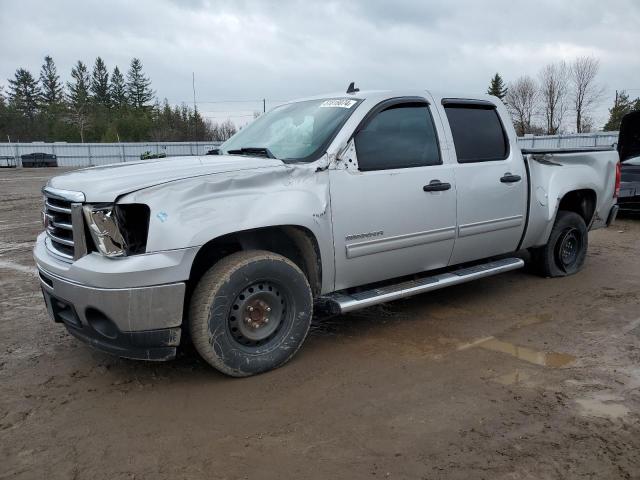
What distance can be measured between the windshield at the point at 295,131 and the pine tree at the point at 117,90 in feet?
272

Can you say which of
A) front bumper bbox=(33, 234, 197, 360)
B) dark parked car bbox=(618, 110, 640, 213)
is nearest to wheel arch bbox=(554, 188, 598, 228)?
dark parked car bbox=(618, 110, 640, 213)

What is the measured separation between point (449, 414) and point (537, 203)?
290cm

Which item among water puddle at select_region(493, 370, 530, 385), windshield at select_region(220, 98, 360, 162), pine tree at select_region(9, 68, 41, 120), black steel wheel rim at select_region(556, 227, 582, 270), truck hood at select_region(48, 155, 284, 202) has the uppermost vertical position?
pine tree at select_region(9, 68, 41, 120)

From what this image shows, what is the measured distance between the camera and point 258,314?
3.50 metres

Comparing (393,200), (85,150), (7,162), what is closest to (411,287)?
(393,200)

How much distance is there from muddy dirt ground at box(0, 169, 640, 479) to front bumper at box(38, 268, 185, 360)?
0.35m

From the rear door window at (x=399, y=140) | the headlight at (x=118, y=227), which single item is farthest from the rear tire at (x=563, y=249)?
the headlight at (x=118, y=227)

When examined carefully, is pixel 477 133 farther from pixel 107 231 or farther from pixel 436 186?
pixel 107 231

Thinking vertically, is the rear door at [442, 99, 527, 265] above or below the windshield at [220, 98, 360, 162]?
below

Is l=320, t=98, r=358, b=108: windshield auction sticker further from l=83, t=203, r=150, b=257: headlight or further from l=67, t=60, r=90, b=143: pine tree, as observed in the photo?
l=67, t=60, r=90, b=143: pine tree

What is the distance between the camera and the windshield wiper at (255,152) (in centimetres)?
396

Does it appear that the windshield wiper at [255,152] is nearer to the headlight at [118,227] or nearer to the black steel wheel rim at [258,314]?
the black steel wheel rim at [258,314]

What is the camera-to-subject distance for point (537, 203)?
17.0 feet

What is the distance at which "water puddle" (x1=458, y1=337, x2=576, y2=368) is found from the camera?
12.2 ft
